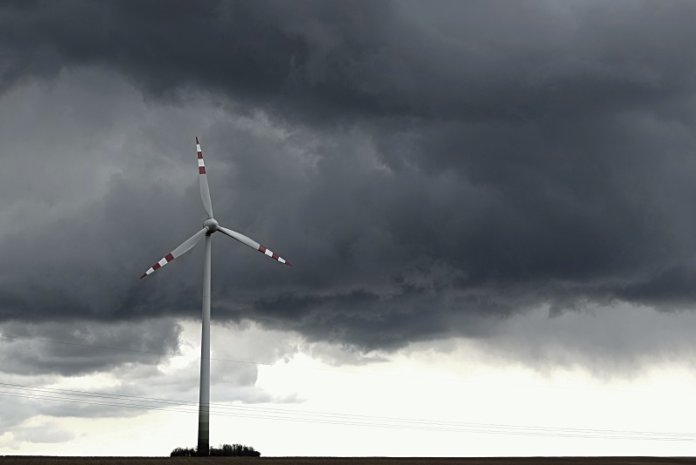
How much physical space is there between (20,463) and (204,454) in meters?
42.1

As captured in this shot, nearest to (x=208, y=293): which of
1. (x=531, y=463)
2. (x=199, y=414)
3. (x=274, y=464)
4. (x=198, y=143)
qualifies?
(x=199, y=414)

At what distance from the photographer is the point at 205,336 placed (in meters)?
153

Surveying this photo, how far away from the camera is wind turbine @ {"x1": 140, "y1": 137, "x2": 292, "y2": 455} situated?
146500 mm

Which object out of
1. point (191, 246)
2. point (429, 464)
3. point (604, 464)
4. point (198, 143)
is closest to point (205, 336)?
point (191, 246)

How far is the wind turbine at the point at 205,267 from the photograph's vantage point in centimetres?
14650

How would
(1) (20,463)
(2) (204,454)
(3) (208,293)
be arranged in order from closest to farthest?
(1) (20,463) → (2) (204,454) → (3) (208,293)

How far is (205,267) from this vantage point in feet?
522

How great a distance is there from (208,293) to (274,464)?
44.9 m

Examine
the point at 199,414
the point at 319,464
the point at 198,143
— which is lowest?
the point at 319,464

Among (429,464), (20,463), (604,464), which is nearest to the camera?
(20,463)

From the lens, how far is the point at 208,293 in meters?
155

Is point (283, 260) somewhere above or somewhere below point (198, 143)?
below

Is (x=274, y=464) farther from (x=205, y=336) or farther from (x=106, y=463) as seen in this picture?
(x=205, y=336)

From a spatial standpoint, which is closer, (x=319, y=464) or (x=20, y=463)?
(x=20, y=463)
